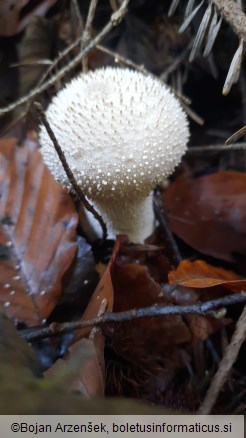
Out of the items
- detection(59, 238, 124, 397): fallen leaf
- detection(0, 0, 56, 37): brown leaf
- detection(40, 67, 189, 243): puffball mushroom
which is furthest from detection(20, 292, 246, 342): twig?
detection(0, 0, 56, 37): brown leaf

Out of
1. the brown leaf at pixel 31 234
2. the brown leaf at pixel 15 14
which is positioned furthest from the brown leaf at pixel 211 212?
the brown leaf at pixel 15 14

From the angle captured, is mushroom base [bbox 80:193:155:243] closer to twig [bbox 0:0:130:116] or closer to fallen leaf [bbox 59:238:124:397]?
fallen leaf [bbox 59:238:124:397]

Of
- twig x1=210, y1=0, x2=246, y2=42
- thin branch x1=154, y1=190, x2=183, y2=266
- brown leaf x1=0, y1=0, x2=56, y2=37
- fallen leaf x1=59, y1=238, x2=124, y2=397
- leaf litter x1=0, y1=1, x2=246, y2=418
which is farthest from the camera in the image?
brown leaf x1=0, y1=0, x2=56, y2=37

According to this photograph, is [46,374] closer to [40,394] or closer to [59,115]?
[40,394]

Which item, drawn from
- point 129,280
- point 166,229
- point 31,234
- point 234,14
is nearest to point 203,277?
point 129,280

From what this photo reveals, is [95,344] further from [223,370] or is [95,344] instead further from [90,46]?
[90,46]

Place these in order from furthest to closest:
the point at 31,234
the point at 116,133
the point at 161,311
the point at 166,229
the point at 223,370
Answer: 1. the point at 166,229
2. the point at 31,234
3. the point at 116,133
4. the point at 161,311
5. the point at 223,370
